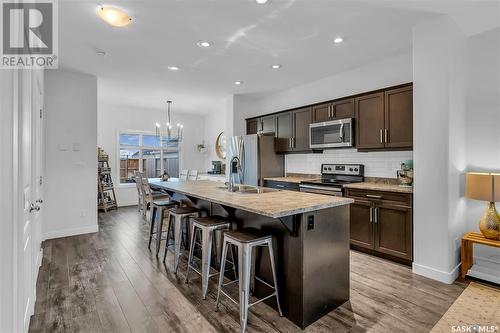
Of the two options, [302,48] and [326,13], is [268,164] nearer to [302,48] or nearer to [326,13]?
[302,48]

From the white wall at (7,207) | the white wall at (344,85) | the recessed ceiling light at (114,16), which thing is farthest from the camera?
the white wall at (344,85)

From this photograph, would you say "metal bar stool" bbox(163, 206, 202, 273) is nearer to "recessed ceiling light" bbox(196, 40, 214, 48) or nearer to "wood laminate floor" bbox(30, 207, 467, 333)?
"wood laminate floor" bbox(30, 207, 467, 333)

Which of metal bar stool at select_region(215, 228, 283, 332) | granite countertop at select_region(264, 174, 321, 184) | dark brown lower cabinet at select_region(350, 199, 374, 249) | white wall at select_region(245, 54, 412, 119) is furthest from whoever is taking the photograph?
granite countertop at select_region(264, 174, 321, 184)

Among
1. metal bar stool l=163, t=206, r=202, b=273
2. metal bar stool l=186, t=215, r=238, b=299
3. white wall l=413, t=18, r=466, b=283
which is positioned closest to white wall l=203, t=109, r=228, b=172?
metal bar stool l=163, t=206, r=202, b=273

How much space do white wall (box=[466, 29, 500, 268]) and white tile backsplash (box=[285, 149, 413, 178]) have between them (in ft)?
2.39

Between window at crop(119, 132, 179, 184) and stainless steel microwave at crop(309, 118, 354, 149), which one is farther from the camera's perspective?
window at crop(119, 132, 179, 184)

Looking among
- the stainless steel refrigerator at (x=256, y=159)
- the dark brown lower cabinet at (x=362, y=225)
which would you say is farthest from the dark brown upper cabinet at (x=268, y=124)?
the dark brown lower cabinet at (x=362, y=225)

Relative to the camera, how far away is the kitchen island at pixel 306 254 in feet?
6.49

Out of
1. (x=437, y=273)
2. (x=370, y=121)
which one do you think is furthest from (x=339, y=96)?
(x=437, y=273)

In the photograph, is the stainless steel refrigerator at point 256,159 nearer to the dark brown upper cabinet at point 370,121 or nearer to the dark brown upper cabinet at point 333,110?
the dark brown upper cabinet at point 333,110

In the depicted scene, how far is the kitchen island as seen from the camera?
1.98m

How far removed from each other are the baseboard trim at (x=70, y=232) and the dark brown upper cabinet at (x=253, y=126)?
11.6ft

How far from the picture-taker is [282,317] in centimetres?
209

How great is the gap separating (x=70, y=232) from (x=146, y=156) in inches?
138
